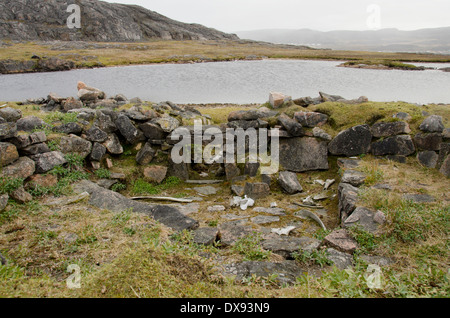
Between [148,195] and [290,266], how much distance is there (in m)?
5.29

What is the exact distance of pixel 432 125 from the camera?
8711mm

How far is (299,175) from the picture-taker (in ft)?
30.3

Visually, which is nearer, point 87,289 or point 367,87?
point 87,289

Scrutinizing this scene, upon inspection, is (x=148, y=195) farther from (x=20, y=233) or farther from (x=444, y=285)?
(x=444, y=285)

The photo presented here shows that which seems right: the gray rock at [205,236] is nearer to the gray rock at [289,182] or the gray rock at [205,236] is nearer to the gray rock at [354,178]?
the gray rock at [289,182]

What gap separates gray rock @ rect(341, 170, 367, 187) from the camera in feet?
24.5

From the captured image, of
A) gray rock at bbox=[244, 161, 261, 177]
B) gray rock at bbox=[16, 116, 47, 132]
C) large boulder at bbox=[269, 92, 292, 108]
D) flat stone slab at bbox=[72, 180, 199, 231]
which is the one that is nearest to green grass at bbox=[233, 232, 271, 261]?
flat stone slab at bbox=[72, 180, 199, 231]

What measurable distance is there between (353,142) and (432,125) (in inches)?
85.7

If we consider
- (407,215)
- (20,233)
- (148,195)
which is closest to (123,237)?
(20,233)

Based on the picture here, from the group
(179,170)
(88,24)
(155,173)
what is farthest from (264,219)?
(88,24)

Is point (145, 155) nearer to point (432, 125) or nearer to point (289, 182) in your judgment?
point (289, 182)
